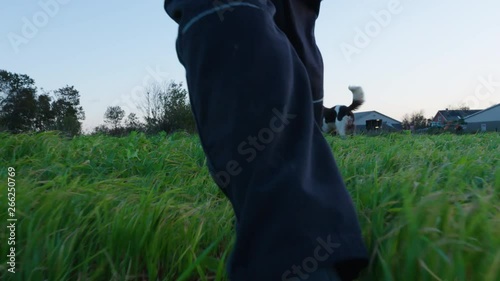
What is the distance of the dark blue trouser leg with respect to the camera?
682 mm

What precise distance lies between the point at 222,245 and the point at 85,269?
398 millimetres

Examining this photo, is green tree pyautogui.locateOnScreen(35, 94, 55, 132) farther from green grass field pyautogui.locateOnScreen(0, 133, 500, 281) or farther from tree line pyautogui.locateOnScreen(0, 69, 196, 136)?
green grass field pyautogui.locateOnScreen(0, 133, 500, 281)

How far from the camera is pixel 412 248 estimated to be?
74 cm

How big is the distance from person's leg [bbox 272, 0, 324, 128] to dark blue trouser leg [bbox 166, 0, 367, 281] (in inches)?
9.3

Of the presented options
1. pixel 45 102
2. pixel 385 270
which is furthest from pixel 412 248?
pixel 45 102

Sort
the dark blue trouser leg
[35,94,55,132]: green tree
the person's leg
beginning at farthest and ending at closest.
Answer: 1. [35,94,55,132]: green tree
2. the person's leg
3. the dark blue trouser leg

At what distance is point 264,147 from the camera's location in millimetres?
722

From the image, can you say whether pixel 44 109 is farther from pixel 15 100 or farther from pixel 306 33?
pixel 306 33

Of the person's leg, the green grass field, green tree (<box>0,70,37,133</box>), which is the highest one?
green tree (<box>0,70,37,133</box>)

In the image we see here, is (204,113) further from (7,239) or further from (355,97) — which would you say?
(355,97)

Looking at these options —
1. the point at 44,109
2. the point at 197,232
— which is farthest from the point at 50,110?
the point at 197,232

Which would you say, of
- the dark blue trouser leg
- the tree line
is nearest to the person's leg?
the dark blue trouser leg

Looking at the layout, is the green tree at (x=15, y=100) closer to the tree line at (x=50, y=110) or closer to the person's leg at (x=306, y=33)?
the tree line at (x=50, y=110)

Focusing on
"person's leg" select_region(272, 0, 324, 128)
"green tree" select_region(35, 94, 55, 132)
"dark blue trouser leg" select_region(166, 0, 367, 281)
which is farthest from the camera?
"green tree" select_region(35, 94, 55, 132)
